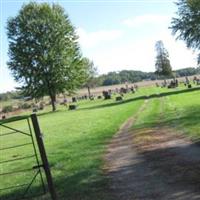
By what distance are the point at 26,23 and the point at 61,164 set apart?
2371 inches

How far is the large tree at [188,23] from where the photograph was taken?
213 ft

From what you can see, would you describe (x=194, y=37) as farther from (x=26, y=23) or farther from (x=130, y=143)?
(x=130, y=143)

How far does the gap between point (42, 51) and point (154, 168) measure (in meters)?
62.2

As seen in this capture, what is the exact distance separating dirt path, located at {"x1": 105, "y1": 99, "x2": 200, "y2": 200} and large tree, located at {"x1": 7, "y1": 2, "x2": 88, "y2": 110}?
178 ft

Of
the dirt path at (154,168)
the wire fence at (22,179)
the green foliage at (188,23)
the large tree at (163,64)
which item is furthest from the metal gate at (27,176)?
the large tree at (163,64)

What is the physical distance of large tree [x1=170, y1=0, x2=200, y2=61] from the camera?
6488 cm

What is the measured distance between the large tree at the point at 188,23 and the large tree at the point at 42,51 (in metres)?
16.1

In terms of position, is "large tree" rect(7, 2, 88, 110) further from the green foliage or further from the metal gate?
the metal gate

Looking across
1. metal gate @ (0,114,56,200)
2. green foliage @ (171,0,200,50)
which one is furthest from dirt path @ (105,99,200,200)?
green foliage @ (171,0,200,50)

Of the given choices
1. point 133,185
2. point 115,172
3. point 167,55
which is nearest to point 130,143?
point 115,172

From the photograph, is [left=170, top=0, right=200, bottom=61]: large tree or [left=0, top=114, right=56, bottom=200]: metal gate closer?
[left=0, top=114, right=56, bottom=200]: metal gate

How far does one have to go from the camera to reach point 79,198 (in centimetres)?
1201

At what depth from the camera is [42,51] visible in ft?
247

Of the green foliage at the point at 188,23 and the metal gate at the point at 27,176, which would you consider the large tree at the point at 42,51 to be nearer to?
the green foliage at the point at 188,23
